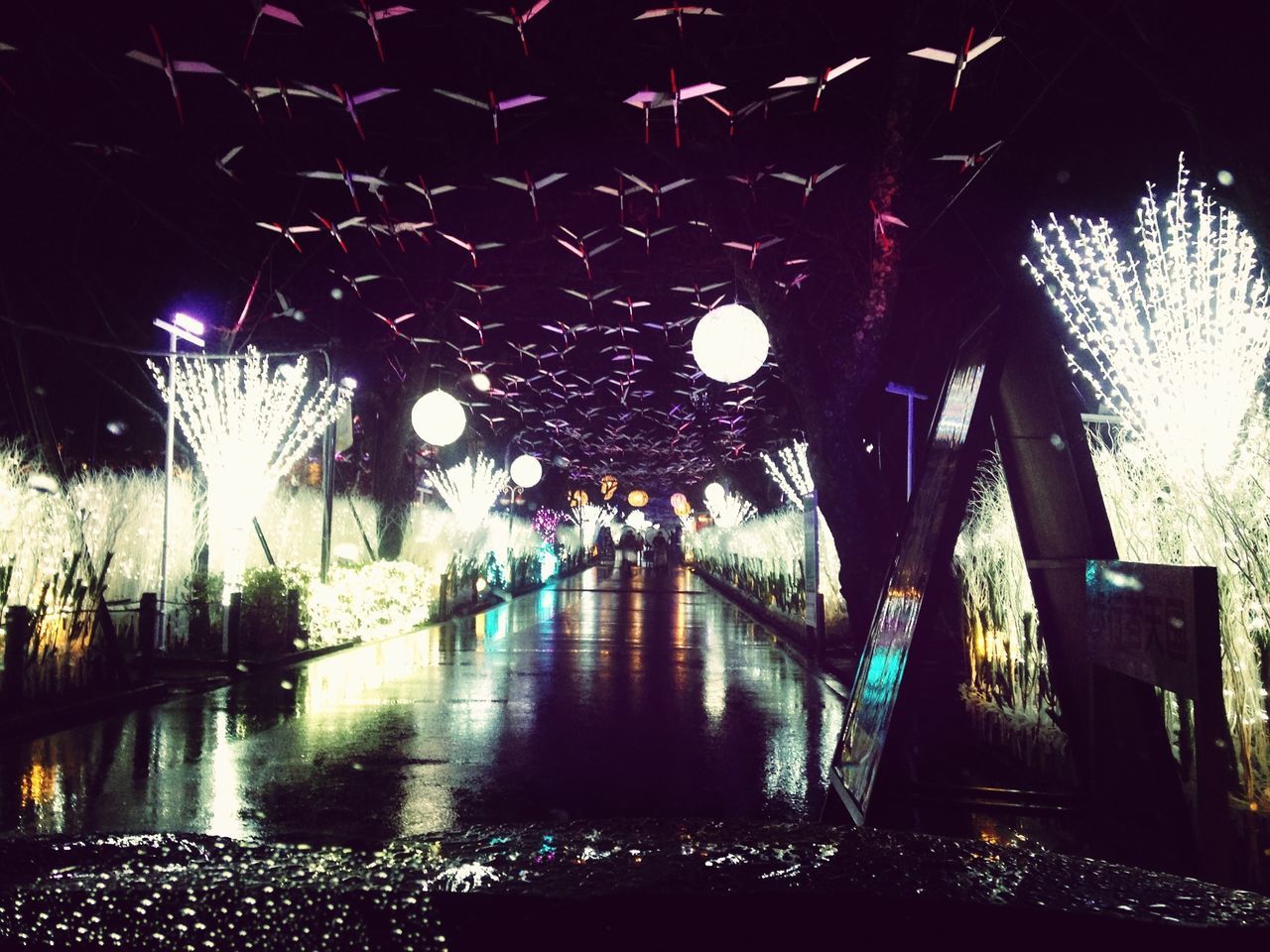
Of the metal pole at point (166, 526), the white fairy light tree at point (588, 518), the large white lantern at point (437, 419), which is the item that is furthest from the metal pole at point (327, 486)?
the white fairy light tree at point (588, 518)

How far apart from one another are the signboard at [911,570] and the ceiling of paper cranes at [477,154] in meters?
4.24

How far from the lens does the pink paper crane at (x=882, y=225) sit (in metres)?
11.2

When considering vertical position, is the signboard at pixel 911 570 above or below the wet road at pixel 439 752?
above

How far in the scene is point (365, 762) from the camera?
7730 millimetres

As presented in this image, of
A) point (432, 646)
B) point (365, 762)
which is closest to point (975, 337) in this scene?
point (365, 762)

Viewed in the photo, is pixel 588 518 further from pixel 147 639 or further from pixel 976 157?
pixel 976 157

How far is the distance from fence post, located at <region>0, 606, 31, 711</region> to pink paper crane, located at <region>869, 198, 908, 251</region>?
33.0ft

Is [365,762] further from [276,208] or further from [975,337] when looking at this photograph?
[276,208]

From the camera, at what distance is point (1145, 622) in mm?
3834

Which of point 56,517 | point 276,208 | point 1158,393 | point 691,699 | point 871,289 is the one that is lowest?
point 691,699

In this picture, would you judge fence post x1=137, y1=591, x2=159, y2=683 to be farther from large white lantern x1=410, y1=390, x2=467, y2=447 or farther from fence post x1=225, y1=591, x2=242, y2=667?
large white lantern x1=410, y1=390, x2=467, y2=447

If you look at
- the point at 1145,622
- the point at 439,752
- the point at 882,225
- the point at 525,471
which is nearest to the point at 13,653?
the point at 439,752

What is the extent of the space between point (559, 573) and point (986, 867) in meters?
51.9

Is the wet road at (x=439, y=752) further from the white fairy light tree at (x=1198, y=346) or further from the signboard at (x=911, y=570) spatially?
the white fairy light tree at (x=1198, y=346)
